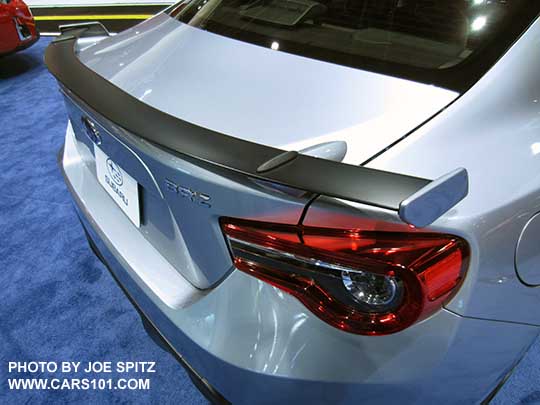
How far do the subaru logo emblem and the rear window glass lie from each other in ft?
1.33

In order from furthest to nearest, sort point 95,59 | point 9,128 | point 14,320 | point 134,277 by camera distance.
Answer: point 9,128 → point 14,320 → point 95,59 → point 134,277

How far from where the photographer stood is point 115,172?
102cm

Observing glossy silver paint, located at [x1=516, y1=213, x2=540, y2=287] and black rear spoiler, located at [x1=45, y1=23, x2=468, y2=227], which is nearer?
black rear spoiler, located at [x1=45, y1=23, x2=468, y2=227]

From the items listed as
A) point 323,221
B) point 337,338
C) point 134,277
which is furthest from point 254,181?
point 134,277

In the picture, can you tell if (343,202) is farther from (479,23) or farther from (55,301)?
(55,301)

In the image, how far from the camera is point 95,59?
46.2 inches

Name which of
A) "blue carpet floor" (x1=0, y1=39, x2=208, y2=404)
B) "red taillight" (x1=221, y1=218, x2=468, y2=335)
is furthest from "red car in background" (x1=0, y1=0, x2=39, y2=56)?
"red taillight" (x1=221, y1=218, x2=468, y2=335)

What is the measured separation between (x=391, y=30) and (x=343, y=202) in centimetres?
53

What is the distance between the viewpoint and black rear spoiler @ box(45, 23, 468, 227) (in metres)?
0.57

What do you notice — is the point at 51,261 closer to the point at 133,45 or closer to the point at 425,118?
the point at 133,45

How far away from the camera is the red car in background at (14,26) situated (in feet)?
11.4

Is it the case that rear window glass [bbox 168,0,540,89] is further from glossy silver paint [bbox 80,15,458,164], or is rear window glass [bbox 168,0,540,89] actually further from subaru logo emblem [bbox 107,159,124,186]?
subaru logo emblem [bbox 107,159,124,186]

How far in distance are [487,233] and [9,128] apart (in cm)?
308

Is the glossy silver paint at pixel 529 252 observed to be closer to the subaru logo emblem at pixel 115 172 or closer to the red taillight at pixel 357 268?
the red taillight at pixel 357 268
